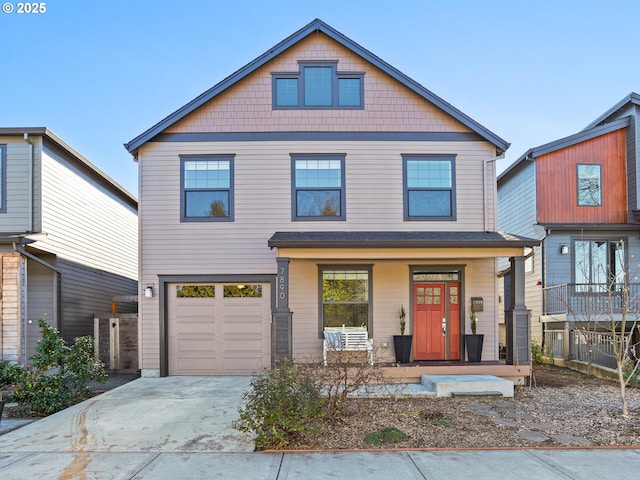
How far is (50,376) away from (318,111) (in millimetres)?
7265

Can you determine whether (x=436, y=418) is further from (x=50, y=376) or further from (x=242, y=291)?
(x=50, y=376)

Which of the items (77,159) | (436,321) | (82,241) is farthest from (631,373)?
(77,159)

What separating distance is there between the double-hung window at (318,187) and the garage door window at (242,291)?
5.89ft

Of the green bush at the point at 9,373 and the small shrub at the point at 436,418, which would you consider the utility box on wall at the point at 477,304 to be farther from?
the green bush at the point at 9,373

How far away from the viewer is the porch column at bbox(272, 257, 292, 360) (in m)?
8.70

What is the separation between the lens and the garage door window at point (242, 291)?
10.5 meters

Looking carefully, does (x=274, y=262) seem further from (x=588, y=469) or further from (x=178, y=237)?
(x=588, y=469)

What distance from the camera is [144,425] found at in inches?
255

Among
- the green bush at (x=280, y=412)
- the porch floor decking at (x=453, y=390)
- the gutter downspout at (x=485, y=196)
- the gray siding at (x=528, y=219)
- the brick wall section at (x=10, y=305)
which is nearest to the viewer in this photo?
the green bush at (x=280, y=412)

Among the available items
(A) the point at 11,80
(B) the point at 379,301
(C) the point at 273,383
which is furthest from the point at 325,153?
(A) the point at 11,80

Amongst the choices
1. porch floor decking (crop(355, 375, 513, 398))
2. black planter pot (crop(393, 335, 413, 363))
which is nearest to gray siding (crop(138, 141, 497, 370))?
black planter pot (crop(393, 335, 413, 363))

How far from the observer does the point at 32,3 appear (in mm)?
10148
